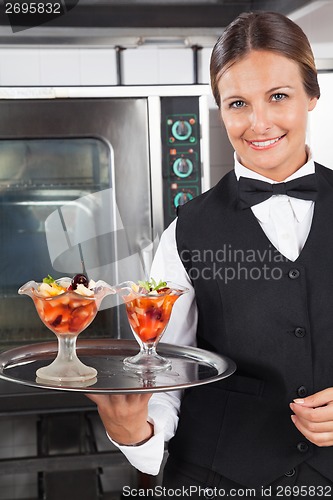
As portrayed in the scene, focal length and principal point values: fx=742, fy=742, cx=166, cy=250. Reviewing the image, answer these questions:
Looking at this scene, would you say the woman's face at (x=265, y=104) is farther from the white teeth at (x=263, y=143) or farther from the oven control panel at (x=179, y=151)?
the oven control panel at (x=179, y=151)

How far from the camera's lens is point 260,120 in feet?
4.19

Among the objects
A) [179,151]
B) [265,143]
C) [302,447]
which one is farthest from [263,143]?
[179,151]

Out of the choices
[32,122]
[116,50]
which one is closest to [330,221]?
[32,122]

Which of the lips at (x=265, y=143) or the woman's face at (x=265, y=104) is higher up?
the woman's face at (x=265, y=104)

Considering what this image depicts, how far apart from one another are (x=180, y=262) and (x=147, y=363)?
21 cm

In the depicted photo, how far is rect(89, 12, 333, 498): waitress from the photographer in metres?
1.29

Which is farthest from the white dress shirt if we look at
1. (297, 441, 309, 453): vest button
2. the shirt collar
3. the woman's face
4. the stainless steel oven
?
the stainless steel oven

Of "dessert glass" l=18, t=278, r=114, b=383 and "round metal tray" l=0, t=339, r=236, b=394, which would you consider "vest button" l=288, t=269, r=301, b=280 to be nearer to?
"round metal tray" l=0, t=339, r=236, b=394

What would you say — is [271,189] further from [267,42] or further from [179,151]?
[179,151]

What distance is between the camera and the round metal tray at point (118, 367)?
1140 mm

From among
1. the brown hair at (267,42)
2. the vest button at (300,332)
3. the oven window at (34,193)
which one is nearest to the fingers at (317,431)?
the vest button at (300,332)

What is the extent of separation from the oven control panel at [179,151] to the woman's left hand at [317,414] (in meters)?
1.20

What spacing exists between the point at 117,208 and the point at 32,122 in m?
0.37

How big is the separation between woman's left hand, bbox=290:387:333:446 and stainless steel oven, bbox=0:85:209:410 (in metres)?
1.13
